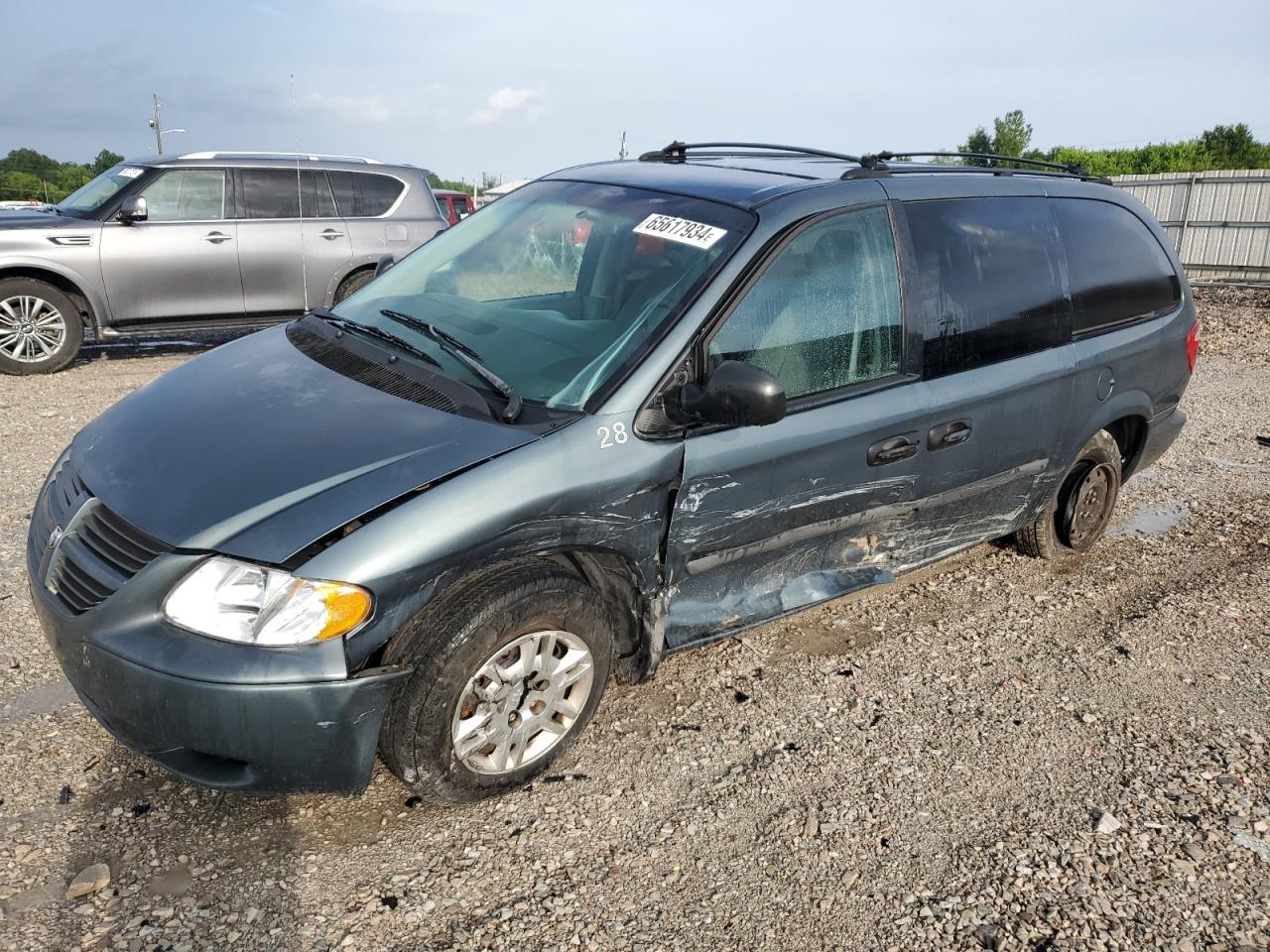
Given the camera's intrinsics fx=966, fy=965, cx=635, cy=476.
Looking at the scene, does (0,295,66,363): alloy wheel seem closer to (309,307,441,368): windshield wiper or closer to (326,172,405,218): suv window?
(326,172,405,218): suv window

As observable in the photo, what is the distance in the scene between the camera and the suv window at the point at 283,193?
349 inches

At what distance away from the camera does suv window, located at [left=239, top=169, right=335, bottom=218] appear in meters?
8.87

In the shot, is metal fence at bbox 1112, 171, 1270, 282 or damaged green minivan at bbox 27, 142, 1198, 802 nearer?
damaged green minivan at bbox 27, 142, 1198, 802

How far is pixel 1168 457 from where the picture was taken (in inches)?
271

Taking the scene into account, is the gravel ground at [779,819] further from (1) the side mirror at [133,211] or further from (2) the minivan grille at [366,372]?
(1) the side mirror at [133,211]

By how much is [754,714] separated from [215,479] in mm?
1980

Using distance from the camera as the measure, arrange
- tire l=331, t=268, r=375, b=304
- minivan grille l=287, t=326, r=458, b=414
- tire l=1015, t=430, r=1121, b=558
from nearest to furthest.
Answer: minivan grille l=287, t=326, r=458, b=414
tire l=1015, t=430, r=1121, b=558
tire l=331, t=268, r=375, b=304

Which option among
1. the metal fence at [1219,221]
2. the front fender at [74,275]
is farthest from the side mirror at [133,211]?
the metal fence at [1219,221]

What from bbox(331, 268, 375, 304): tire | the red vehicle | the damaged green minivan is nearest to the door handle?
the damaged green minivan

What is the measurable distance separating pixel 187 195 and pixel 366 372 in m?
6.63

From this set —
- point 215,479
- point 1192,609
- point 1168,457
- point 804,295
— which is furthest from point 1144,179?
point 215,479

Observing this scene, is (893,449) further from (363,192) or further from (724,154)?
(363,192)

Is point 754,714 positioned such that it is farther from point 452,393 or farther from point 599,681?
point 452,393

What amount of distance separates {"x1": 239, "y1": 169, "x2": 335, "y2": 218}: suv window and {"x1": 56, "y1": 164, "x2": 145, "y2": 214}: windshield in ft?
2.87
